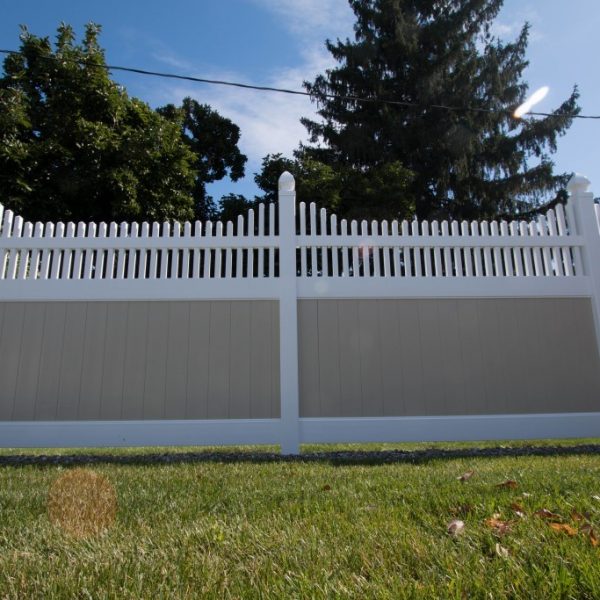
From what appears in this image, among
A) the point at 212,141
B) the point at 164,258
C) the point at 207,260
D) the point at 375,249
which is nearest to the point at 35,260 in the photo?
the point at 164,258

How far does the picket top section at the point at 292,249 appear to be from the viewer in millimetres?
5637

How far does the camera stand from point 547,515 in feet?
7.07

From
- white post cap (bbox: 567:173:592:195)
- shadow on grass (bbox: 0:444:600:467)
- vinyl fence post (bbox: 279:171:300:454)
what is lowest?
shadow on grass (bbox: 0:444:600:467)

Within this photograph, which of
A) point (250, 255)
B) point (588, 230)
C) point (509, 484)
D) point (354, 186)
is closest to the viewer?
point (509, 484)

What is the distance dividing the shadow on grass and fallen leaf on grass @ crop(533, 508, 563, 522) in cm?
236

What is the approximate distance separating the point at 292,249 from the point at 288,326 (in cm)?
93

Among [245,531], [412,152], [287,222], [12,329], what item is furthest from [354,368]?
[412,152]

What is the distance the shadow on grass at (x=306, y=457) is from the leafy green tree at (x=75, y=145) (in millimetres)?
7149

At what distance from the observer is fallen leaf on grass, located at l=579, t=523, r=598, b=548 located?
1740mm

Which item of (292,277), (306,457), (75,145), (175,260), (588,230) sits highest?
(75,145)

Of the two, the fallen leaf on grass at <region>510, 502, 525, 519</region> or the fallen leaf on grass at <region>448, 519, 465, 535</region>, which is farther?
the fallen leaf on grass at <region>510, 502, 525, 519</region>

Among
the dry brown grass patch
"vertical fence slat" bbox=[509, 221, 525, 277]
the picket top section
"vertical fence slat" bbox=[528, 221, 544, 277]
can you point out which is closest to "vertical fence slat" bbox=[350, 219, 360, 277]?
the picket top section

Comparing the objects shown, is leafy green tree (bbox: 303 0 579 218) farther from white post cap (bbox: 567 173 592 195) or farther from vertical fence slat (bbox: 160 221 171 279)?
vertical fence slat (bbox: 160 221 171 279)

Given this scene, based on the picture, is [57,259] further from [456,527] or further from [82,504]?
[456,527]
